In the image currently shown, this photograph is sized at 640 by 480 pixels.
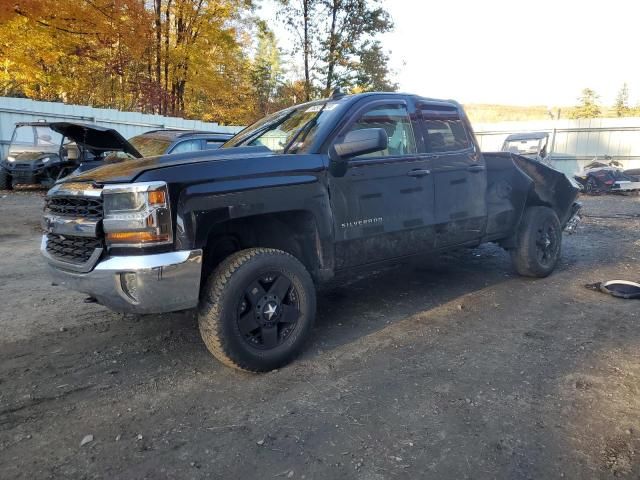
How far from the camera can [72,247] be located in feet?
10.3

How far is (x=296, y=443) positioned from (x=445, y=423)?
0.84m

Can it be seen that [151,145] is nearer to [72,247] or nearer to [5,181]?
[72,247]

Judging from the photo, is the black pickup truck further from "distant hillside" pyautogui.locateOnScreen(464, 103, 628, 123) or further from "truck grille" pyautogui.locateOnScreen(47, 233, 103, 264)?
"distant hillside" pyautogui.locateOnScreen(464, 103, 628, 123)

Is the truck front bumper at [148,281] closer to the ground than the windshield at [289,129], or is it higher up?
closer to the ground

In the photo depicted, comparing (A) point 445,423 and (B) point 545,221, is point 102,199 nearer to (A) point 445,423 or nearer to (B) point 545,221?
(A) point 445,423

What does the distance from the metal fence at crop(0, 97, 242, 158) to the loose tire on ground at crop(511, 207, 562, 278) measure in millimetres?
14188

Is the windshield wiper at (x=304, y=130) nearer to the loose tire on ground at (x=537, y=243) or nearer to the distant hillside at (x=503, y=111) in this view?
the loose tire on ground at (x=537, y=243)

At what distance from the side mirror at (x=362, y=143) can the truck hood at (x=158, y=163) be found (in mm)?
540

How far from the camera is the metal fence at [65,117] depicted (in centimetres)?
1406

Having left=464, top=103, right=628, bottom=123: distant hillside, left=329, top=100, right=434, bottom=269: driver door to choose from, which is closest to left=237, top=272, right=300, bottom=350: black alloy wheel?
left=329, top=100, right=434, bottom=269: driver door

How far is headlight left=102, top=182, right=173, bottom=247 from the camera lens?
2.77 meters

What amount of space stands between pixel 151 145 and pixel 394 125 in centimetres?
628

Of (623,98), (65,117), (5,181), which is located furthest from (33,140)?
(623,98)

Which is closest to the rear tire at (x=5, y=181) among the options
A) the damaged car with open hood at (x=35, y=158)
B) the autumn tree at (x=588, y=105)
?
the damaged car with open hood at (x=35, y=158)
